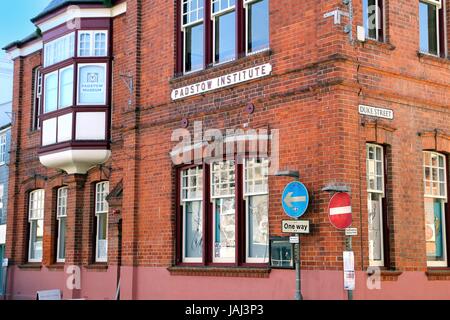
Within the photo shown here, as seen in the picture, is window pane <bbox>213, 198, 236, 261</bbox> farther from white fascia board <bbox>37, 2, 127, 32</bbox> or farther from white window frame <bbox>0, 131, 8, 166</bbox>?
white window frame <bbox>0, 131, 8, 166</bbox>

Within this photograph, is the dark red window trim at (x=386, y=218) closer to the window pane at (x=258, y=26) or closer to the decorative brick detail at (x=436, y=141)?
the decorative brick detail at (x=436, y=141)

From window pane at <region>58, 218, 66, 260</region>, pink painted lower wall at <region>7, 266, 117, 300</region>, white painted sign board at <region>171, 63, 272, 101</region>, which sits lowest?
pink painted lower wall at <region>7, 266, 117, 300</region>

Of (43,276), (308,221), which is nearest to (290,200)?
(308,221)

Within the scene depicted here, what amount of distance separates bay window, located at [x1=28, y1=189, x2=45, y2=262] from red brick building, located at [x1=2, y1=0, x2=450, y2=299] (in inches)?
97.5

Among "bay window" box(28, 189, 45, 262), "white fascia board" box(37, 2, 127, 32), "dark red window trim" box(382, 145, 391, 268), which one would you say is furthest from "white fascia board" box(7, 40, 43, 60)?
"dark red window trim" box(382, 145, 391, 268)

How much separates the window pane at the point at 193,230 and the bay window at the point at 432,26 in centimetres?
585

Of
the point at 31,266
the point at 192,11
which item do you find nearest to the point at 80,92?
the point at 192,11

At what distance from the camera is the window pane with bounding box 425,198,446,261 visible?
1305 centimetres

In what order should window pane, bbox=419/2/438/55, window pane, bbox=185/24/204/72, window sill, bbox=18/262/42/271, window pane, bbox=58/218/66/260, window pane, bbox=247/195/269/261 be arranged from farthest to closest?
window sill, bbox=18/262/42/271 → window pane, bbox=58/218/66/260 → window pane, bbox=185/24/204/72 → window pane, bbox=419/2/438/55 → window pane, bbox=247/195/269/261

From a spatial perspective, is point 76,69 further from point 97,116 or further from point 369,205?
point 369,205

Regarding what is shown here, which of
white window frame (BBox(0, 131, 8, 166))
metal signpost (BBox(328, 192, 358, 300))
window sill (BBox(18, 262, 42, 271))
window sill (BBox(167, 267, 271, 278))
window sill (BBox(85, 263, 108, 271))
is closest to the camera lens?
metal signpost (BBox(328, 192, 358, 300))

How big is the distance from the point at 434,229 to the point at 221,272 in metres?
4.36

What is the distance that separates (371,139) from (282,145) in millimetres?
1621

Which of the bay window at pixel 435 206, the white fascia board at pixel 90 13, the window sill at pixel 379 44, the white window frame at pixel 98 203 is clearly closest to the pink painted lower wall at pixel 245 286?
the white window frame at pixel 98 203
